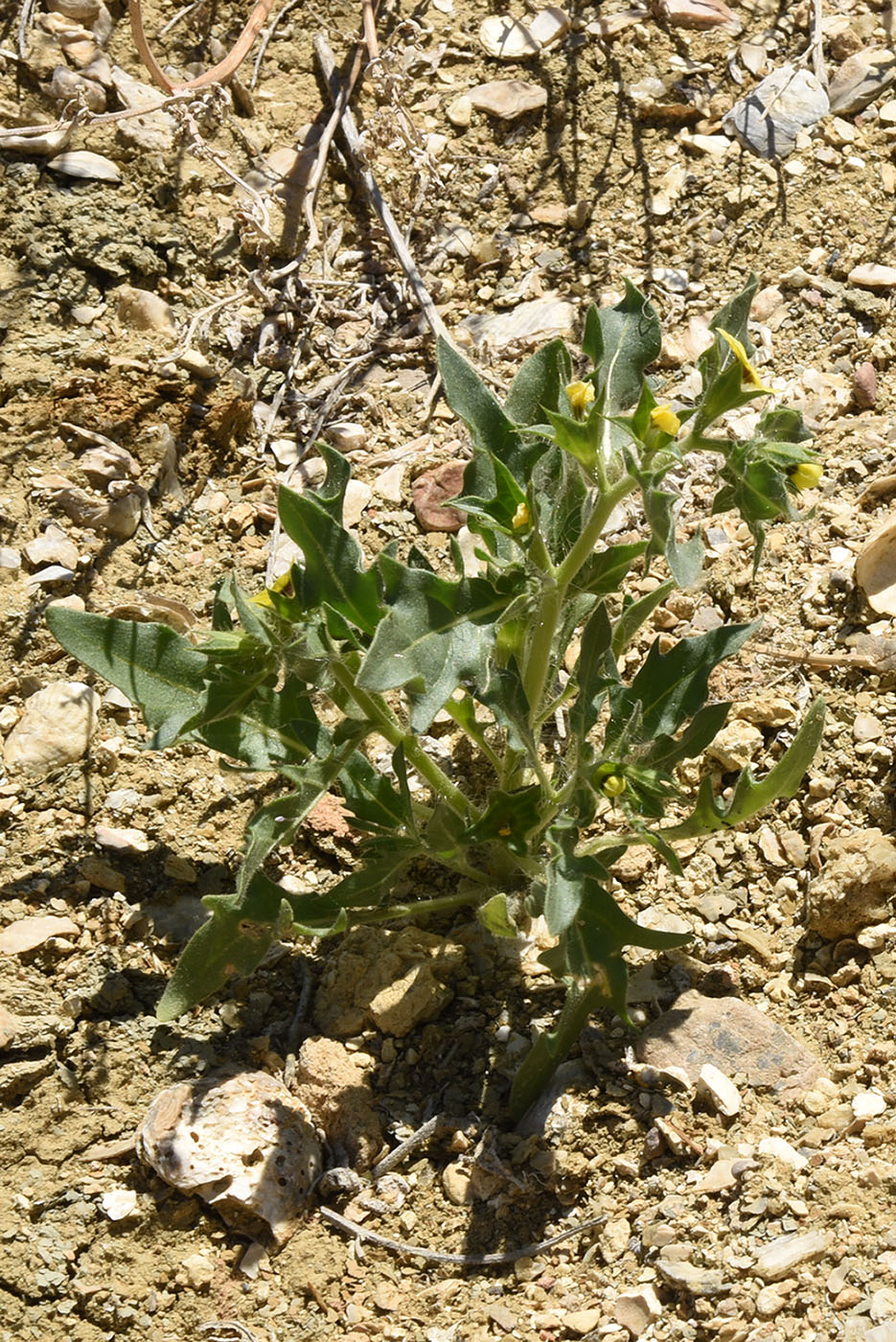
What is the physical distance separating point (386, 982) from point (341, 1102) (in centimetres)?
30

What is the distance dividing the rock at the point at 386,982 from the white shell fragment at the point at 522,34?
3.34m

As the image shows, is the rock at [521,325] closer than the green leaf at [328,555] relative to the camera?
No

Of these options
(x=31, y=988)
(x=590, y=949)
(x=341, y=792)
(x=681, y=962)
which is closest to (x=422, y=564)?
(x=341, y=792)

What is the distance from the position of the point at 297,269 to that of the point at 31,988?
8.26 feet

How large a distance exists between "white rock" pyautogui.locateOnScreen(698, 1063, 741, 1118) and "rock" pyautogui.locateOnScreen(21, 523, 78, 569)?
2.20 meters

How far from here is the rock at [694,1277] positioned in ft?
8.40

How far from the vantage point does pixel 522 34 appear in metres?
4.97

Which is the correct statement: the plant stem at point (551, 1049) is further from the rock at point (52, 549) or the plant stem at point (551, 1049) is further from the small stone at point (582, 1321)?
the rock at point (52, 549)

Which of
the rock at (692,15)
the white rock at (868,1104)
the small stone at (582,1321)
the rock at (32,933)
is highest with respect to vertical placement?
the rock at (692,15)

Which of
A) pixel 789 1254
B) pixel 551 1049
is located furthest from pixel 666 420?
pixel 789 1254

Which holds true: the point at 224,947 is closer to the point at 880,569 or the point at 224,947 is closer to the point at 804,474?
the point at 804,474

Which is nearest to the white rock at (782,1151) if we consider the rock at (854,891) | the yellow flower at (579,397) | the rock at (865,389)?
the rock at (854,891)

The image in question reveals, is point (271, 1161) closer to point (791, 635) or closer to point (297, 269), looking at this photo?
point (791, 635)

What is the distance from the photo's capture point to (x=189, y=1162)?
9.19 feet
